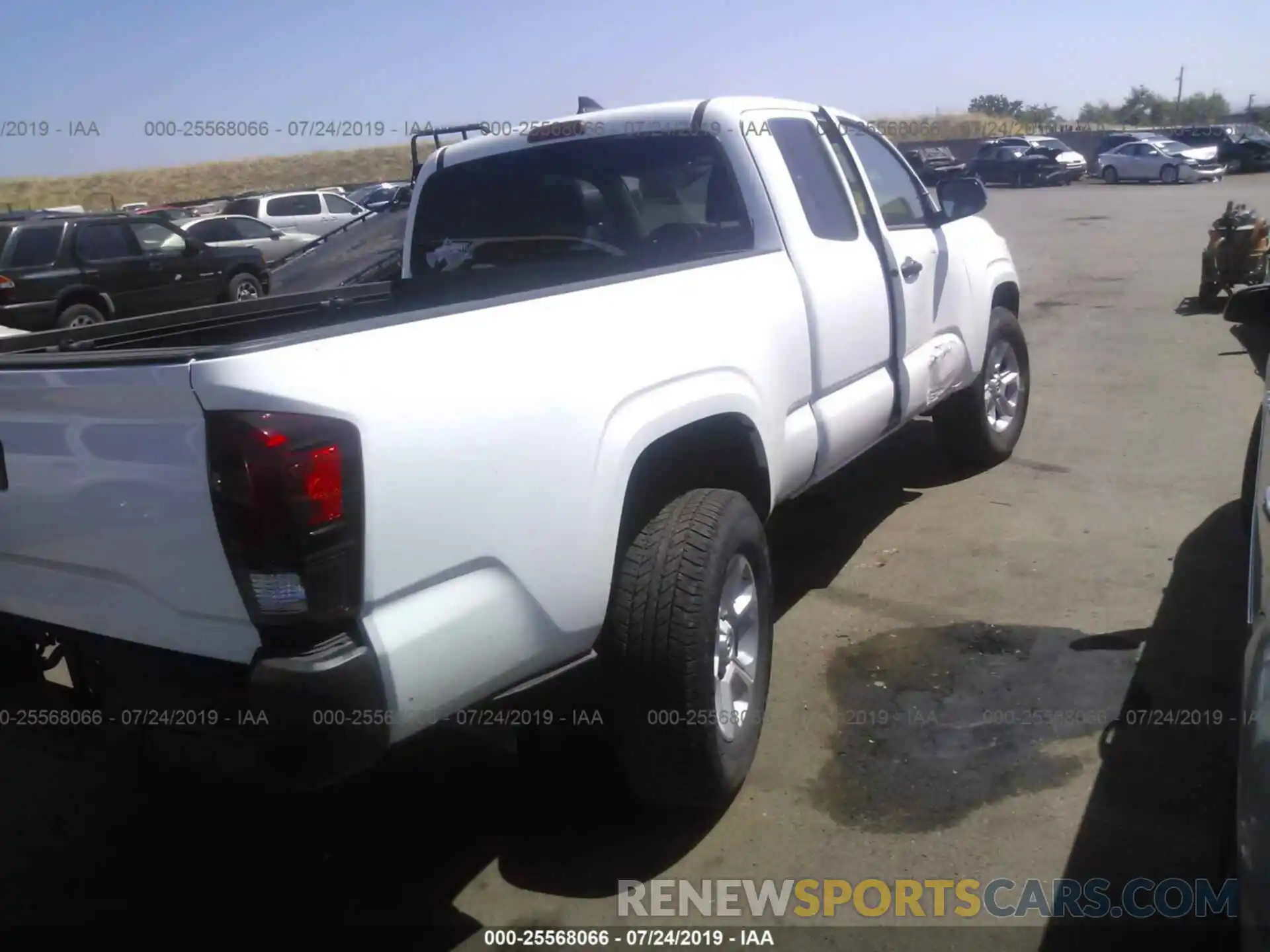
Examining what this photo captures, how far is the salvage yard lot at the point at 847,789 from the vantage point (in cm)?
309

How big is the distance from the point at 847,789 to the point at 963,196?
10.4ft

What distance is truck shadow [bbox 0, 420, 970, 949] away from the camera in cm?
304

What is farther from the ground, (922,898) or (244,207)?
→ (244,207)

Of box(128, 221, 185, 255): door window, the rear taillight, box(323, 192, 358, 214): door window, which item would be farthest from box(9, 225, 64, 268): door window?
the rear taillight

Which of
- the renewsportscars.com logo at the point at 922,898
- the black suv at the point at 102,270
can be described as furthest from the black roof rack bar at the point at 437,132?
the black suv at the point at 102,270

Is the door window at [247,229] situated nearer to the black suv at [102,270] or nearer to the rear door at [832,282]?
the black suv at [102,270]

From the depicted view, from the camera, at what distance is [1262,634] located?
2.27 meters

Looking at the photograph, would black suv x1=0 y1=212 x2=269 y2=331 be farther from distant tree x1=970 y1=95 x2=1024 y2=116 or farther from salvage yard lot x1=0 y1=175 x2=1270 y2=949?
distant tree x1=970 y1=95 x2=1024 y2=116

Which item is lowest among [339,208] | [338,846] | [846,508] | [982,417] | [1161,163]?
[338,846]

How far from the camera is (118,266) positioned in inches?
587

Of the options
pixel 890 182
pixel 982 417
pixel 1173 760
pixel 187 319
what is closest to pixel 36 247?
pixel 187 319

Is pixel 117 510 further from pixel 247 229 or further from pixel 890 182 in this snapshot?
pixel 247 229

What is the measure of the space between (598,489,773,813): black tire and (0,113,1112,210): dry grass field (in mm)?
49577

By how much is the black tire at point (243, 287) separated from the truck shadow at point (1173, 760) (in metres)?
14.1
